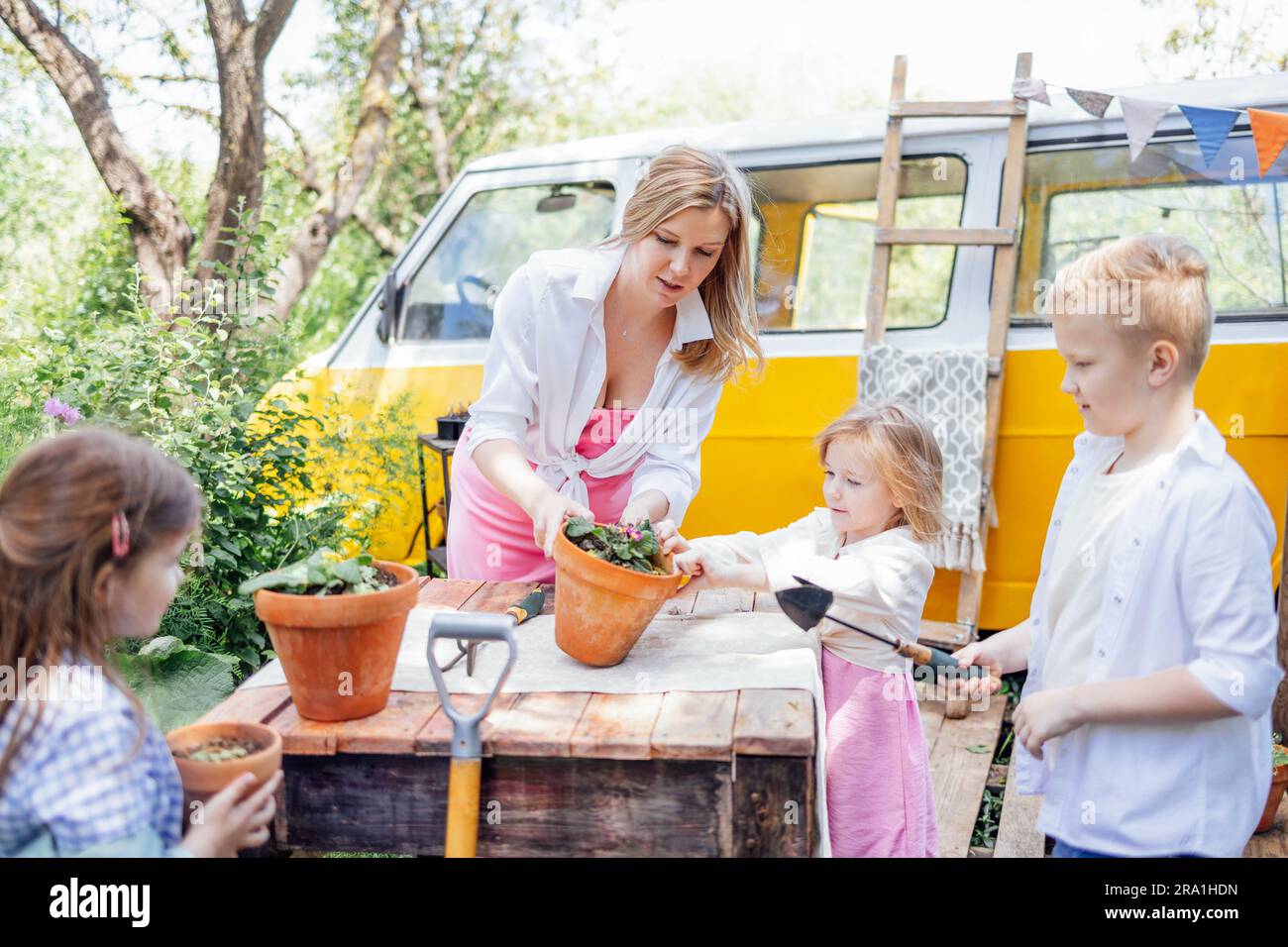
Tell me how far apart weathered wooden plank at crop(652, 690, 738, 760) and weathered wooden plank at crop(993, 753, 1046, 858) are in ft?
4.89

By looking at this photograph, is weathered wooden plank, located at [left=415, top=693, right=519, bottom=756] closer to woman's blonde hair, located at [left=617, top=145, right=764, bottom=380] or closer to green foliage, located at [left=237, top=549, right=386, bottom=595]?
green foliage, located at [left=237, top=549, right=386, bottom=595]

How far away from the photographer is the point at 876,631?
207 cm

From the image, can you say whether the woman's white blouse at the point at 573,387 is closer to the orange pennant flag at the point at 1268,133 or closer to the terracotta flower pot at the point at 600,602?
the terracotta flower pot at the point at 600,602

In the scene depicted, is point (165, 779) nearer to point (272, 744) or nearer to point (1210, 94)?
point (272, 744)

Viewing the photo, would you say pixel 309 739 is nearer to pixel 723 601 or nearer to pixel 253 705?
pixel 253 705

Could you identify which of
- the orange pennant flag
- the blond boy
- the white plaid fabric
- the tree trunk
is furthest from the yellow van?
the white plaid fabric

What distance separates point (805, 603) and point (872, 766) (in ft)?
1.81

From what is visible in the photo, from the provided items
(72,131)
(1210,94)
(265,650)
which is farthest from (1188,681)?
(72,131)

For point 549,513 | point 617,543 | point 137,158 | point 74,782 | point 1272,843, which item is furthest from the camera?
point 137,158

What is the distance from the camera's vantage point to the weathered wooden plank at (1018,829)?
2828 mm

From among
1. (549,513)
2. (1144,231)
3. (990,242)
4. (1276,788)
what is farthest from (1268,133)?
(549,513)

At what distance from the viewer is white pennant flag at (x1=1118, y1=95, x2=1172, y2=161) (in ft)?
11.7
